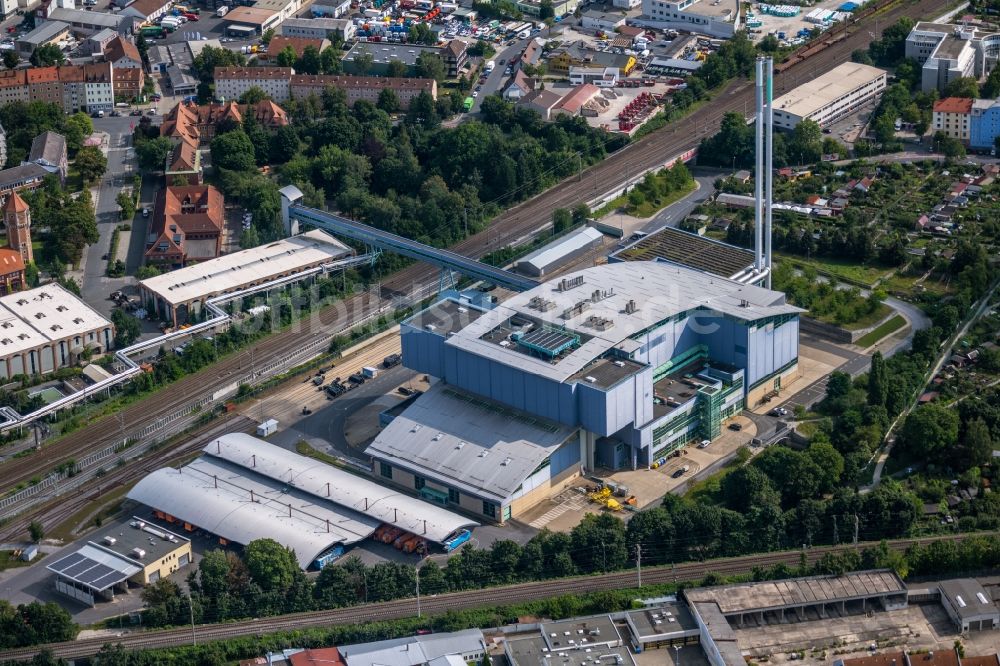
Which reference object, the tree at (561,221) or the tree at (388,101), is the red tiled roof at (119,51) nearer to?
the tree at (388,101)

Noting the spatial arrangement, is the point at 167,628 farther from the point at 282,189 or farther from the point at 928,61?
the point at 928,61

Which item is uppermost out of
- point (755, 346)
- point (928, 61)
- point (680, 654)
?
point (928, 61)

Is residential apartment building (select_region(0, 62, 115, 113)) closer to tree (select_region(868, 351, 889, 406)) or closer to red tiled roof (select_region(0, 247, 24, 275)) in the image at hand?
red tiled roof (select_region(0, 247, 24, 275))

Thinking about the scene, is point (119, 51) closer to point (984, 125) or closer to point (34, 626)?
point (984, 125)

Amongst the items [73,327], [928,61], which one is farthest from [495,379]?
[928,61]

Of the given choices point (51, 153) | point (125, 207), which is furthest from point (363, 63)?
point (125, 207)
